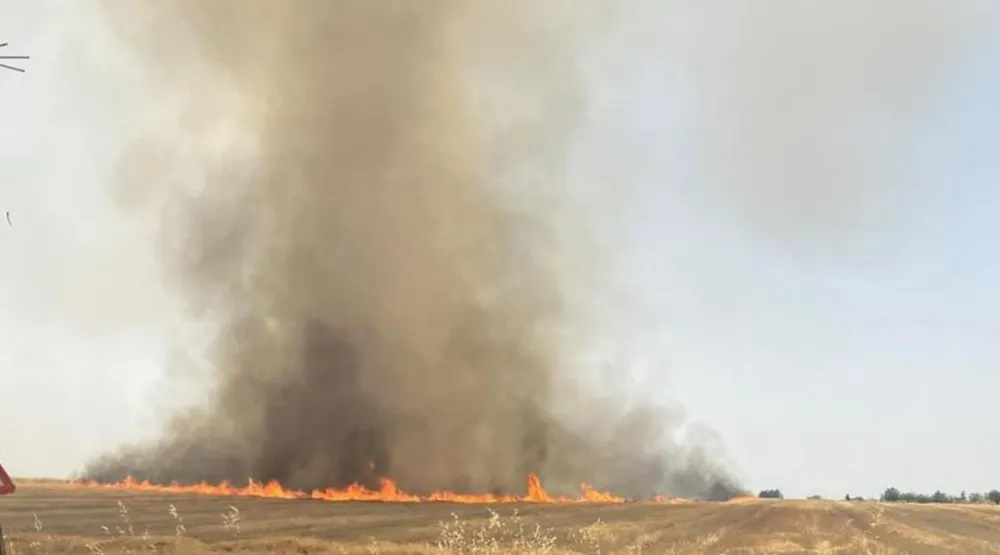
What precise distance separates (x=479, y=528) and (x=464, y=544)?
5.28m

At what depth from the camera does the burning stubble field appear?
27.0 meters

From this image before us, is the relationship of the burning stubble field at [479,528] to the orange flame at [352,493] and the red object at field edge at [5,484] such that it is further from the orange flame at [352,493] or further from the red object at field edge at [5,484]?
the red object at field edge at [5,484]

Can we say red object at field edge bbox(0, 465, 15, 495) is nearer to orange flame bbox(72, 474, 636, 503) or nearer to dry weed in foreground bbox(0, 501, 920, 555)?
dry weed in foreground bbox(0, 501, 920, 555)

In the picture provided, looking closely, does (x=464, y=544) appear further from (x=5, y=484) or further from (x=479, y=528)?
(x=5, y=484)

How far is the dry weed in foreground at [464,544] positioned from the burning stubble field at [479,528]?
0.06 m

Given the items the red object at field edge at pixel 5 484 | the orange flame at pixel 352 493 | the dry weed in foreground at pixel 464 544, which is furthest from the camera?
the orange flame at pixel 352 493

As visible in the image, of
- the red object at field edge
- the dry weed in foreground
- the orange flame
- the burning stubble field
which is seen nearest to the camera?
the red object at field edge

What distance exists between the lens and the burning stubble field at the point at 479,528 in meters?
27.0

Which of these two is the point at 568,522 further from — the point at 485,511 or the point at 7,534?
the point at 7,534

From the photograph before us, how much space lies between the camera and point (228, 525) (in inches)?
1281

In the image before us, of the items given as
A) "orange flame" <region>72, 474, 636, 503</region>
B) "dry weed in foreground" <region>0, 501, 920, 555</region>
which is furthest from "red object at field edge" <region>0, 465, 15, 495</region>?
"orange flame" <region>72, 474, 636, 503</region>

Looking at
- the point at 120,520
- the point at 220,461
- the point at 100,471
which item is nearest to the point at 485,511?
the point at 120,520

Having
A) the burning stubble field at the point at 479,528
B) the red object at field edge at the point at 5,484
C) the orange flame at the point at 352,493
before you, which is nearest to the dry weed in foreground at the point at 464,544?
the burning stubble field at the point at 479,528

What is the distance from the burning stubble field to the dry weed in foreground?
0.20ft
